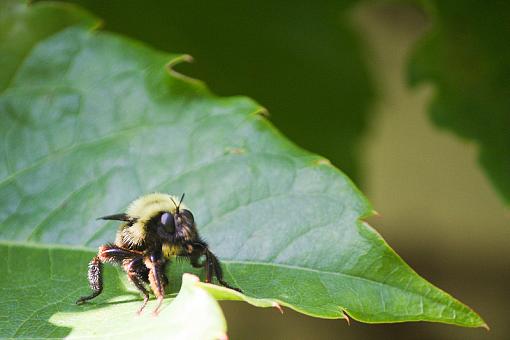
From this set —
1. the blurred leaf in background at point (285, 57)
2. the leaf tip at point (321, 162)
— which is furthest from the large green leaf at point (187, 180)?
the blurred leaf in background at point (285, 57)

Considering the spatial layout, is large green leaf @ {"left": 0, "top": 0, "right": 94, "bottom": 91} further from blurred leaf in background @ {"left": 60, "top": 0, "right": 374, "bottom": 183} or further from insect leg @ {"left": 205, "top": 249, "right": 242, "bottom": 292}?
insect leg @ {"left": 205, "top": 249, "right": 242, "bottom": 292}

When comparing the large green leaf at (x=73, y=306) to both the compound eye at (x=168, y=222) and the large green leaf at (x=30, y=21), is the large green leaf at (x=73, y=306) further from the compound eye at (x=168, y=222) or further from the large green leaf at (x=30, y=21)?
the large green leaf at (x=30, y=21)

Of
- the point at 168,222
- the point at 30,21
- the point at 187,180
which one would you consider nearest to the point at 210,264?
the point at 168,222

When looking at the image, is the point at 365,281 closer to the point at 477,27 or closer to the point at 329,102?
the point at 477,27

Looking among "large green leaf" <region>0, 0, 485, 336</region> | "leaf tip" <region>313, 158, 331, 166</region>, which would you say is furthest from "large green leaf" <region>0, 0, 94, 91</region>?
"leaf tip" <region>313, 158, 331, 166</region>

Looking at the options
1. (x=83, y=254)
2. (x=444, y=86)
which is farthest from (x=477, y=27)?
(x=83, y=254)

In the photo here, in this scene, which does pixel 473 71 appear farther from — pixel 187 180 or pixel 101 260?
pixel 101 260

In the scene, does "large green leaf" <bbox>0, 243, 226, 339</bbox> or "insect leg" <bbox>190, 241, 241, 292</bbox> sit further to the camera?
"insect leg" <bbox>190, 241, 241, 292</bbox>

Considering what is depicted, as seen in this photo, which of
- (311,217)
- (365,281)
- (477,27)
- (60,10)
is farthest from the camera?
(477,27)
